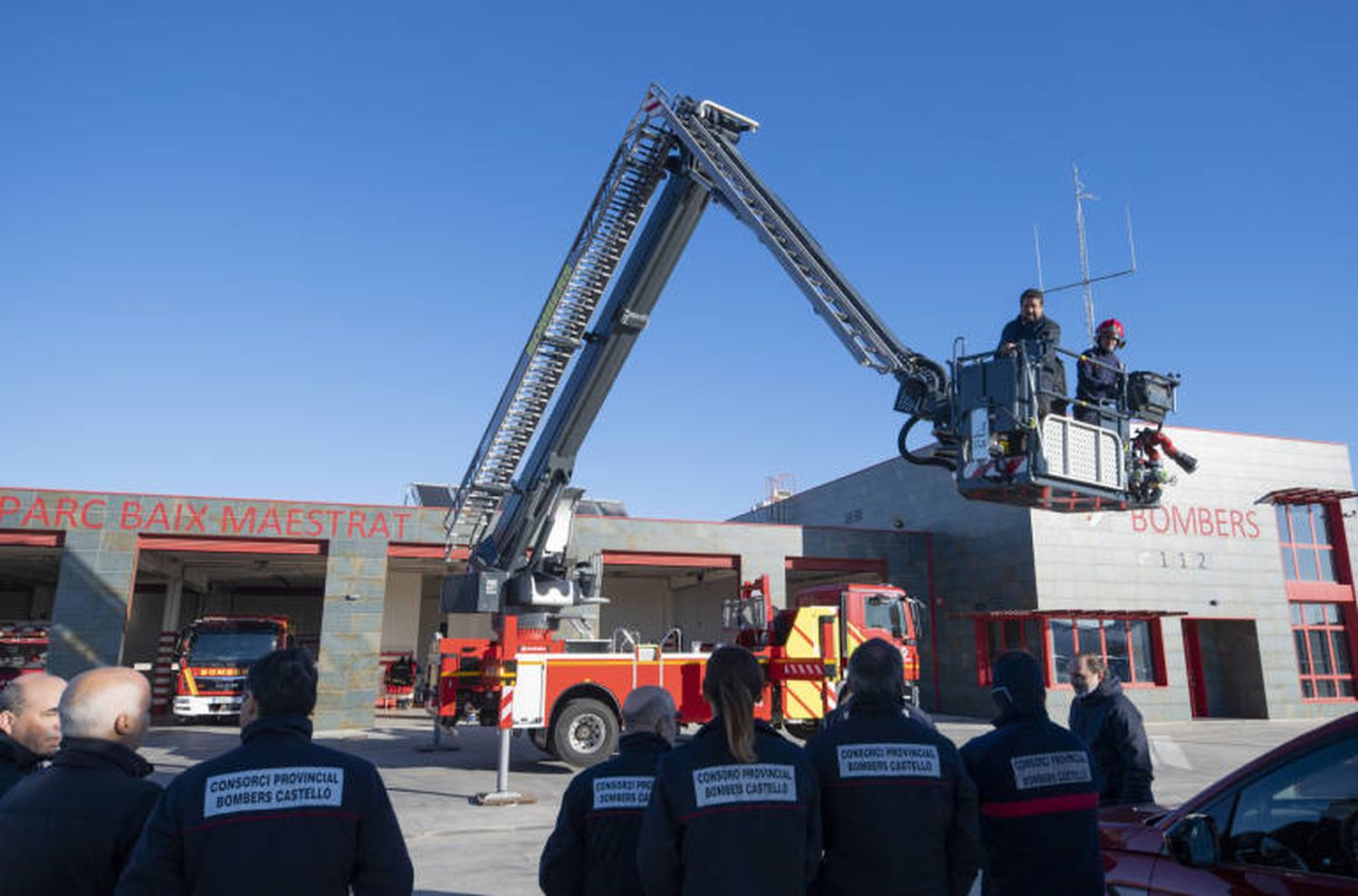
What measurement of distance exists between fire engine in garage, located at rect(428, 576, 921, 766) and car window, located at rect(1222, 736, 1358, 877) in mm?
8648

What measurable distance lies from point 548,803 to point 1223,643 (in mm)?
21503

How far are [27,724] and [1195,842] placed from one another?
4282 millimetres

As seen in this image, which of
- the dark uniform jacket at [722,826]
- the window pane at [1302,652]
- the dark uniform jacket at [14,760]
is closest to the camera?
the dark uniform jacket at [722,826]

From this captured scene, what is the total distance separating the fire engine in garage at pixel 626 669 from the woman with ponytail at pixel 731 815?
30.0 feet

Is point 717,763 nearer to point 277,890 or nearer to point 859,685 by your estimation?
point 859,685

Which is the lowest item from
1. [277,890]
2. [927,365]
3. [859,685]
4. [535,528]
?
[277,890]

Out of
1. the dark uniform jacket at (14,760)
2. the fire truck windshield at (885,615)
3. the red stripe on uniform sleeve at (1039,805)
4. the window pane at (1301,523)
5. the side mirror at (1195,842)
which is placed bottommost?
the side mirror at (1195,842)

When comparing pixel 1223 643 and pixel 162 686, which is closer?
pixel 162 686

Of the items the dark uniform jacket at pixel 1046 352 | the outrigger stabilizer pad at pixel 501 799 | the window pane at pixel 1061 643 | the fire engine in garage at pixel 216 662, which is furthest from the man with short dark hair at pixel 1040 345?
the fire engine in garage at pixel 216 662

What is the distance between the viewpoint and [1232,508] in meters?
23.9

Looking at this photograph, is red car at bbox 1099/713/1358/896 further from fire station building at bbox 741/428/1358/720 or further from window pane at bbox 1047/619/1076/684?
window pane at bbox 1047/619/1076/684

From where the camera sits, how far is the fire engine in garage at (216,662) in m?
19.5

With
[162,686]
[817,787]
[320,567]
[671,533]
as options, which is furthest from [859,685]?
[320,567]

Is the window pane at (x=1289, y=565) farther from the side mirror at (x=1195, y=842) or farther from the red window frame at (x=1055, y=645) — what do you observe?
the side mirror at (x=1195, y=842)
